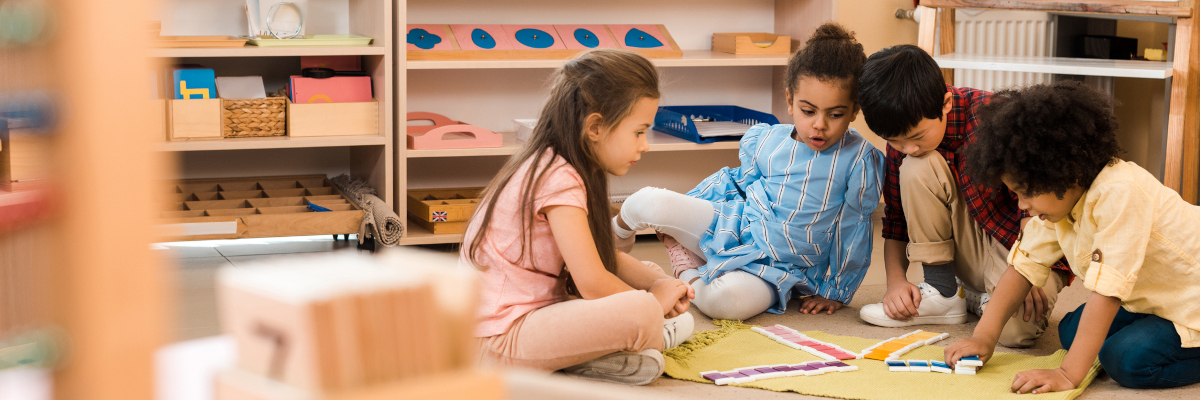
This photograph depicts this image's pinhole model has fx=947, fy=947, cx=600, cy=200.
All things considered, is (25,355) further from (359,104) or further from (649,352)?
(359,104)

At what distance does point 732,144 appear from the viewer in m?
2.38

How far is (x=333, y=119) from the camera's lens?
2.16 metres

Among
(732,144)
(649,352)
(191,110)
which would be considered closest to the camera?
(649,352)

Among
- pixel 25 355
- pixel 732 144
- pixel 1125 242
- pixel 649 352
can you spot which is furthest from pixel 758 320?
pixel 25 355

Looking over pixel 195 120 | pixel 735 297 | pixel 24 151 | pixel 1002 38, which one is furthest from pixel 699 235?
pixel 24 151

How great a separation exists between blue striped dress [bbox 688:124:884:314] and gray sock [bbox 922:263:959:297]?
0.11m

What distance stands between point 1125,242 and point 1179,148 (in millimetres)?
665

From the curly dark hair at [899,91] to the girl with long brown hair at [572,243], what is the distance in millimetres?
382

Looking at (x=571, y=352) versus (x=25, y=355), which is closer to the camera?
(x=25, y=355)

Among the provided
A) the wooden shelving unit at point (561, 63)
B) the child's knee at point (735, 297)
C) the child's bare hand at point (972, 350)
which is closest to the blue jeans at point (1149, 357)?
the child's bare hand at point (972, 350)

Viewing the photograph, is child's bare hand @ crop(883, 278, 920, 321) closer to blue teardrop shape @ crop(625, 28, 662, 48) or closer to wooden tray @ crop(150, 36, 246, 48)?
blue teardrop shape @ crop(625, 28, 662, 48)

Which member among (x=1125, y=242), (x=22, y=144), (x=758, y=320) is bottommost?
(x=758, y=320)

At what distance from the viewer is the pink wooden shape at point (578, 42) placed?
239 cm

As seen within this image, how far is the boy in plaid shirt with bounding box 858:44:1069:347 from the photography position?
149 cm
